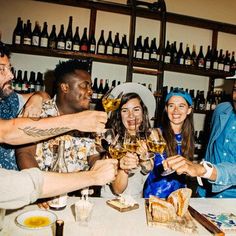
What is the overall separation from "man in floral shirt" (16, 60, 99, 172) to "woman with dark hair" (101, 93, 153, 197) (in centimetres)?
30

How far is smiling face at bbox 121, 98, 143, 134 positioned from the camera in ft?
7.79

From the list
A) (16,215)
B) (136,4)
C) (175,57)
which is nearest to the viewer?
(16,215)

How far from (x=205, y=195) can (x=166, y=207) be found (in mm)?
1346

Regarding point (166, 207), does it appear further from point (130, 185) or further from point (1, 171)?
point (1, 171)

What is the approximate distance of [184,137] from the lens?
2.49 metres

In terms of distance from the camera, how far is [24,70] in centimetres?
372

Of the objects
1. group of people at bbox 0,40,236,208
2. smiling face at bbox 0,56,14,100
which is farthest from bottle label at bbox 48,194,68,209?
smiling face at bbox 0,56,14,100

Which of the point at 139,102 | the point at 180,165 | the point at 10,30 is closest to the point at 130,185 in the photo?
the point at 180,165

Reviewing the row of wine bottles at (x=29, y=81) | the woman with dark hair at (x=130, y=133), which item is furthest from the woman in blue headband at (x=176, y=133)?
the row of wine bottles at (x=29, y=81)

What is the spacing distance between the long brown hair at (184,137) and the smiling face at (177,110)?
63 millimetres

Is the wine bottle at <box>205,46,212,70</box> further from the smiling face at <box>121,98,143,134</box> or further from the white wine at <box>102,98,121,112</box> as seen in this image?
the white wine at <box>102,98,121,112</box>

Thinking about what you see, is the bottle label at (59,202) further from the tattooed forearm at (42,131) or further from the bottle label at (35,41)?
the bottle label at (35,41)

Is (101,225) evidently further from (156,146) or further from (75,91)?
(75,91)

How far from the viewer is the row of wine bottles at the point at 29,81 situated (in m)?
3.44
